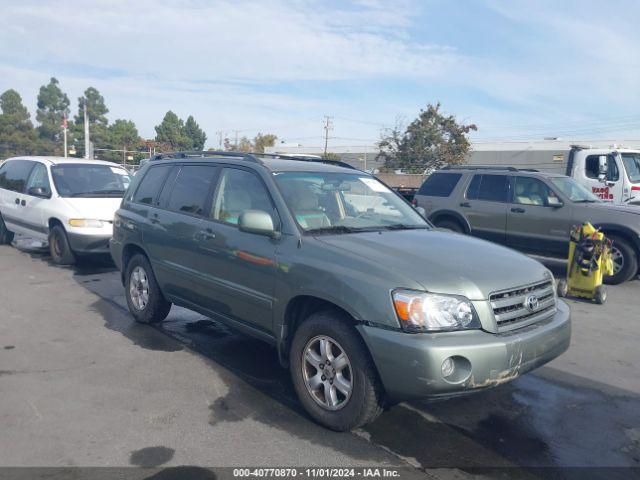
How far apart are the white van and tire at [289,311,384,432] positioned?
6.07 m

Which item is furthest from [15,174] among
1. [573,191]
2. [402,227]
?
[573,191]

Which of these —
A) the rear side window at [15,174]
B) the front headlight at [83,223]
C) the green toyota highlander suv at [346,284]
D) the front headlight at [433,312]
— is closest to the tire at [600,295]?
the green toyota highlander suv at [346,284]

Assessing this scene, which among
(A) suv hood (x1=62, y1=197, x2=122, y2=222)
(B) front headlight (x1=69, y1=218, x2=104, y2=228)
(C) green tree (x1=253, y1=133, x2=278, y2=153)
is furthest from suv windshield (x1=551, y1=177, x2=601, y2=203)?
(C) green tree (x1=253, y1=133, x2=278, y2=153)

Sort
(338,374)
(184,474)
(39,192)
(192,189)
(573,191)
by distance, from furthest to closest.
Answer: (573,191) → (39,192) → (192,189) → (338,374) → (184,474)

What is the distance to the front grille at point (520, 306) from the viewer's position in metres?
3.44

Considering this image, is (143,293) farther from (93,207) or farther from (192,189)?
(93,207)

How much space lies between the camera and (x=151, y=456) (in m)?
3.30

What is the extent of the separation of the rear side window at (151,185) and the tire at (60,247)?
350 centimetres

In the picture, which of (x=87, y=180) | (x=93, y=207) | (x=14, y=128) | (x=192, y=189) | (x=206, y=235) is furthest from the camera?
(x=14, y=128)

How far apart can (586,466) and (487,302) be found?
112 centimetres

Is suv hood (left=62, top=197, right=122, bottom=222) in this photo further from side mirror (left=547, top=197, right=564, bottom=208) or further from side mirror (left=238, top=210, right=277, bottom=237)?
side mirror (left=547, top=197, right=564, bottom=208)

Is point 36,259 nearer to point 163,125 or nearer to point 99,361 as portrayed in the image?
point 99,361

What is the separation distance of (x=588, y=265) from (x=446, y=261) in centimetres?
460

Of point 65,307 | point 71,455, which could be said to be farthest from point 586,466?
point 65,307
